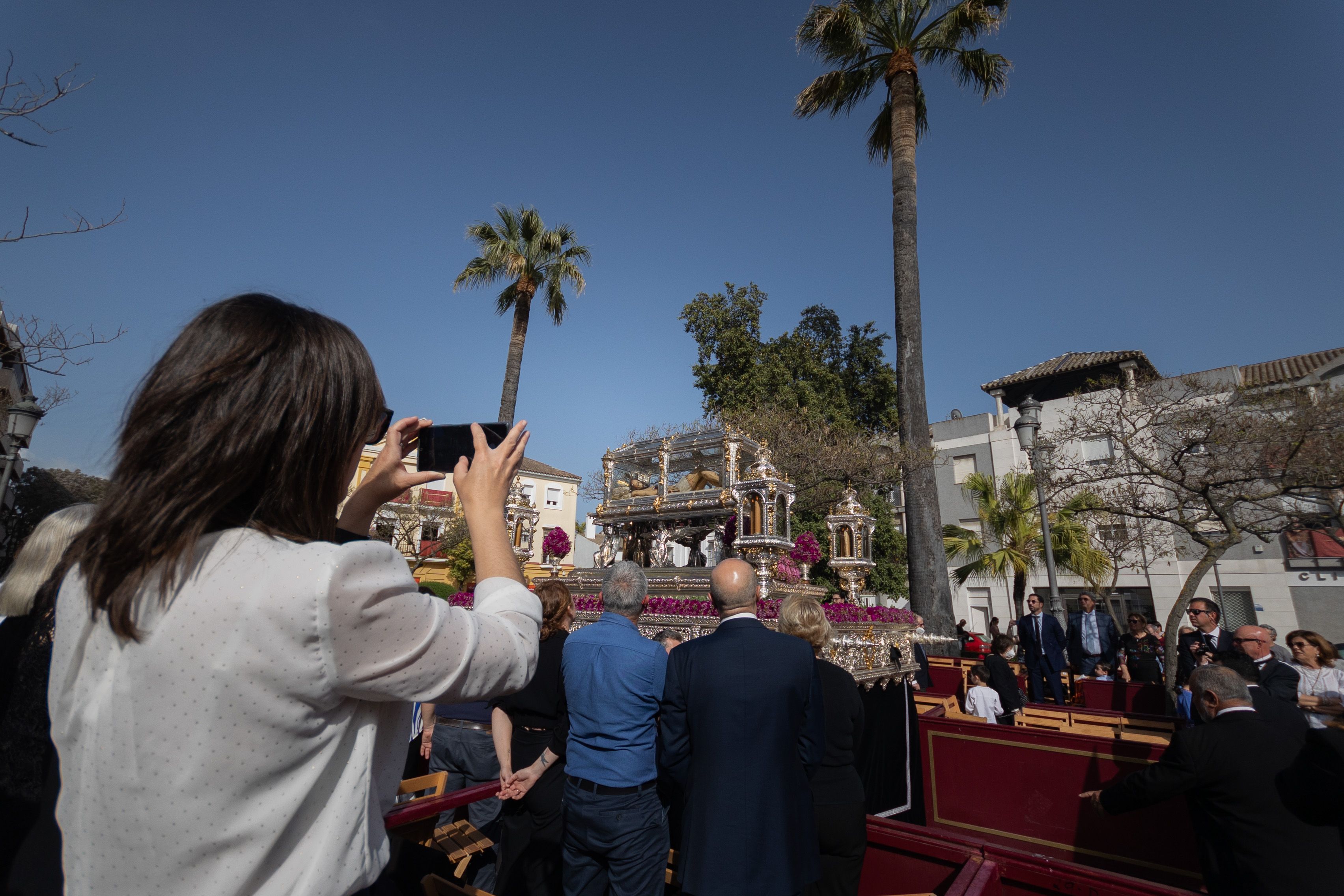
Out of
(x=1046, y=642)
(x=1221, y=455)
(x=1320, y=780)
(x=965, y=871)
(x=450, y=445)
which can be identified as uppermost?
(x=1221, y=455)

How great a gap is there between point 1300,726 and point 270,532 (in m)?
4.81

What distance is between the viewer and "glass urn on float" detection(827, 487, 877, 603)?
36.4ft

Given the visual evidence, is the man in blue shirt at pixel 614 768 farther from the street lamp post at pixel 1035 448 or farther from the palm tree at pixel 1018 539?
the palm tree at pixel 1018 539

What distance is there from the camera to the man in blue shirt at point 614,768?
3.25 metres

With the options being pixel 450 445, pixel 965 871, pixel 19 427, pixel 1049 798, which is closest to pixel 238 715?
pixel 450 445

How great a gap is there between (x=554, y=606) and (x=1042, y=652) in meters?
9.93

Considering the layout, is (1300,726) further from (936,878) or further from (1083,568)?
(1083,568)

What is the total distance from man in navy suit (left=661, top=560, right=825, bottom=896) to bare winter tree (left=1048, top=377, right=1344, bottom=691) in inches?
348

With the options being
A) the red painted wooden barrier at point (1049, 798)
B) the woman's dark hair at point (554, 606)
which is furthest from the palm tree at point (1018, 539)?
→ the woman's dark hair at point (554, 606)

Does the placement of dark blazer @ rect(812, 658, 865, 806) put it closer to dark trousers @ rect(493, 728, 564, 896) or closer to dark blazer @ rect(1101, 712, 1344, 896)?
dark blazer @ rect(1101, 712, 1344, 896)

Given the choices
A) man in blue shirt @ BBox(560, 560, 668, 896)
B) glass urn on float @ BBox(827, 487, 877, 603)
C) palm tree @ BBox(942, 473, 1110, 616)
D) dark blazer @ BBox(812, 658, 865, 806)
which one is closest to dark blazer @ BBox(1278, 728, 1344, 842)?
dark blazer @ BBox(812, 658, 865, 806)

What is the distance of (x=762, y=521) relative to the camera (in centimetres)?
966

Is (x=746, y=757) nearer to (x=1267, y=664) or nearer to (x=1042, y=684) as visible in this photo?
(x=1267, y=664)

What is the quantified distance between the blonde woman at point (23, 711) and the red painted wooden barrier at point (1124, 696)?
11.9 m
